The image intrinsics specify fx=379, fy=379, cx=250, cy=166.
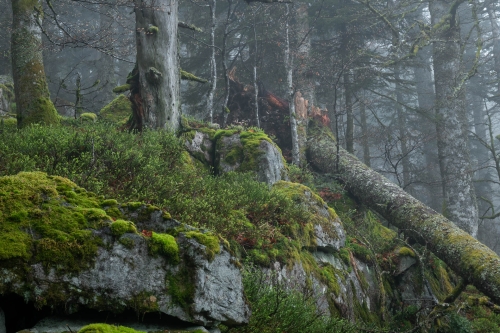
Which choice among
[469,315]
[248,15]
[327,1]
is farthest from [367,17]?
[469,315]

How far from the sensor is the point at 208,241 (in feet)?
11.7

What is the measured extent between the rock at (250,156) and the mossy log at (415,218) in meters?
3.37

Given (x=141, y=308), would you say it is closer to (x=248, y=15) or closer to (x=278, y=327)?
(x=278, y=327)

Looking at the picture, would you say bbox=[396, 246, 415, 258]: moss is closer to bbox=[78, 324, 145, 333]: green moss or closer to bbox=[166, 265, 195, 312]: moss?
bbox=[166, 265, 195, 312]: moss

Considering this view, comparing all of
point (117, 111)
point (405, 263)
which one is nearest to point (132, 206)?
point (405, 263)

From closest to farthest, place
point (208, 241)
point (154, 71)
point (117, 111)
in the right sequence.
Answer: point (208, 241) → point (154, 71) → point (117, 111)

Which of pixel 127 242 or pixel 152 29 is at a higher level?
pixel 152 29

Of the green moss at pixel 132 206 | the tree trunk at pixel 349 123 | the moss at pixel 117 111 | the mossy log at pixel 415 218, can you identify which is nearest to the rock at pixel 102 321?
the green moss at pixel 132 206

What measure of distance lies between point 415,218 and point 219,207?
6227mm

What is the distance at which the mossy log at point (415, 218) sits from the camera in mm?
7812

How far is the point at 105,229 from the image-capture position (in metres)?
3.18

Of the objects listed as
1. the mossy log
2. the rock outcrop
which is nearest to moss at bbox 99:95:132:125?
the rock outcrop

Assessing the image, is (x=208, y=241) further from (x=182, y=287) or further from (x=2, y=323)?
(x=2, y=323)

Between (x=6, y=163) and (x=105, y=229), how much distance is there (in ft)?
8.32
